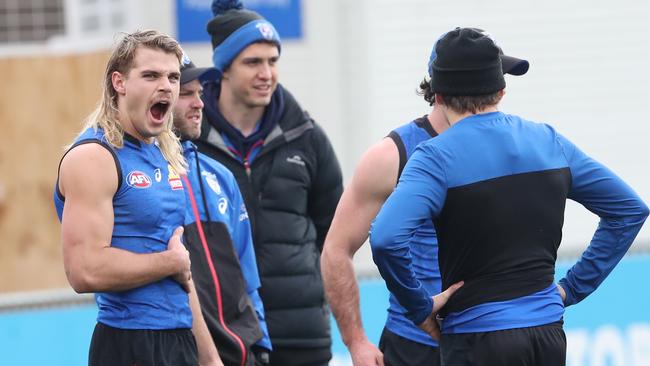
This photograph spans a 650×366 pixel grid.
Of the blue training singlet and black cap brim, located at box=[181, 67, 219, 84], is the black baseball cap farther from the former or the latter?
black cap brim, located at box=[181, 67, 219, 84]

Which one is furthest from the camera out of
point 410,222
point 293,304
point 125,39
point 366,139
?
point 366,139

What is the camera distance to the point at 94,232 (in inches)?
165

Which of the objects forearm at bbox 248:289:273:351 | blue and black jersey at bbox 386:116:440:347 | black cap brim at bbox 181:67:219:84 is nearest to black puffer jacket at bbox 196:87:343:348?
black cap brim at bbox 181:67:219:84

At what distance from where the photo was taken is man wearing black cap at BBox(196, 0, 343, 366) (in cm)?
595

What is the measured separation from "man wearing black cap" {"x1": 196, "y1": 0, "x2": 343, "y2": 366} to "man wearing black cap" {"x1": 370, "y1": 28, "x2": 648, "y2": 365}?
1.62 m

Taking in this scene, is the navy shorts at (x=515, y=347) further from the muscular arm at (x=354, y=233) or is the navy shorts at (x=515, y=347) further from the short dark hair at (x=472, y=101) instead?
the muscular arm at (x=354, y=233)

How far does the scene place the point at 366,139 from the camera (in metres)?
11.0

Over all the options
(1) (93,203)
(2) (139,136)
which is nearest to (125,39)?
(2) (139,136)

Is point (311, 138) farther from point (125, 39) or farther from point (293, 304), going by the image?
point (125, 39)

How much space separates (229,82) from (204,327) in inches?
73.7

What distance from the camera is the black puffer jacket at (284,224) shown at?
594 cm

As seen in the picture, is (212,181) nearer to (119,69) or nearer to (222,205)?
(222,205)

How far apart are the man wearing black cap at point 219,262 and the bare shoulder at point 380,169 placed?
559 mm

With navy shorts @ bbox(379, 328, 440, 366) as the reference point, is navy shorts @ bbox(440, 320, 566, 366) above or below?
above
